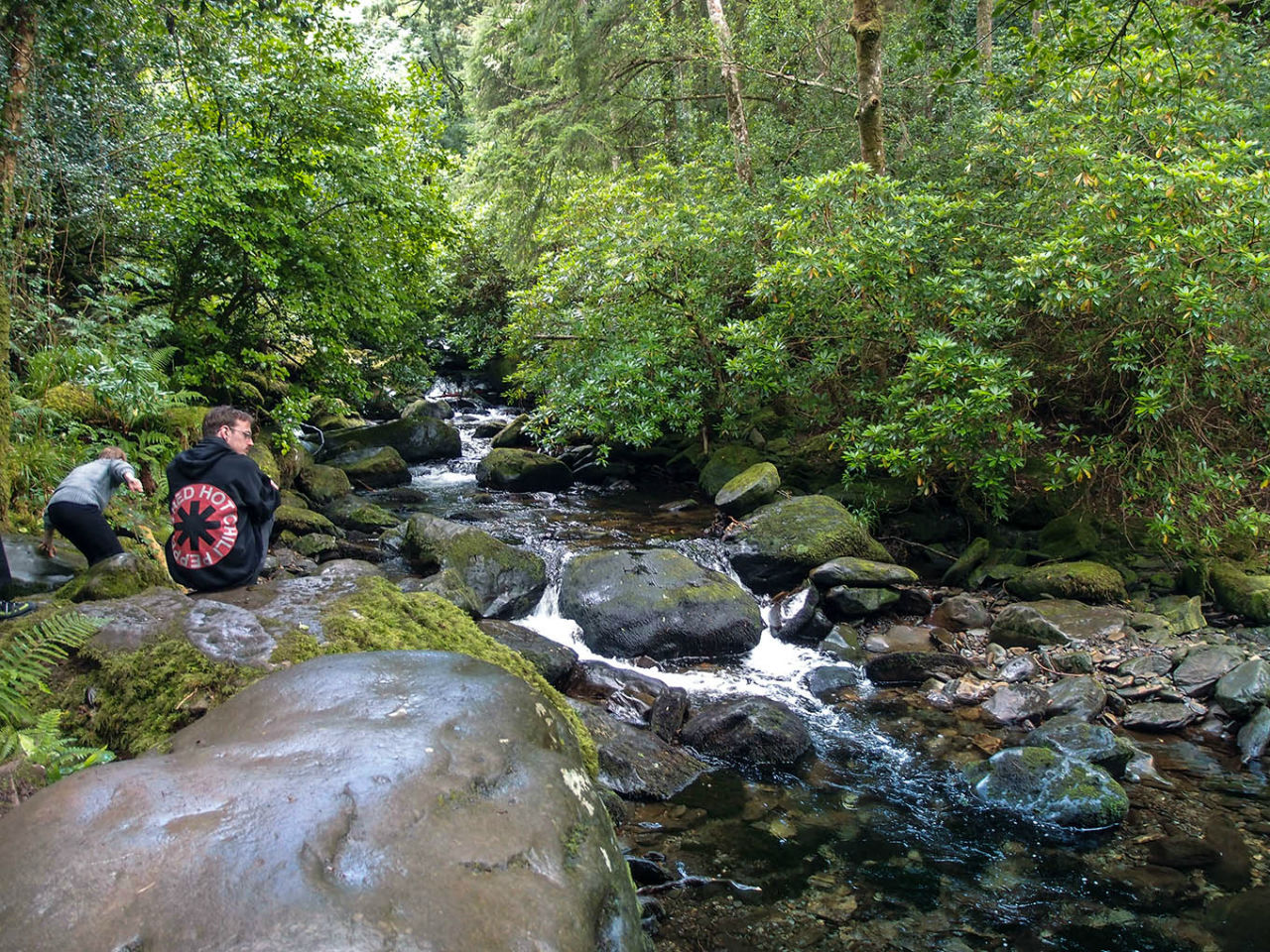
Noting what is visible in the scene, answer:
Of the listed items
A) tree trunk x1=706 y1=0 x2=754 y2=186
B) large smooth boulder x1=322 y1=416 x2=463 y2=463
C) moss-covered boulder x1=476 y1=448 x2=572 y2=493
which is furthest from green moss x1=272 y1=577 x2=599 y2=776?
large smooth boulder x1=322 y1=416 x2=463 y2=463

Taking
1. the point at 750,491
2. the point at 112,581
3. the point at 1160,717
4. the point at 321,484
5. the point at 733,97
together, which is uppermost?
the point at 733,97

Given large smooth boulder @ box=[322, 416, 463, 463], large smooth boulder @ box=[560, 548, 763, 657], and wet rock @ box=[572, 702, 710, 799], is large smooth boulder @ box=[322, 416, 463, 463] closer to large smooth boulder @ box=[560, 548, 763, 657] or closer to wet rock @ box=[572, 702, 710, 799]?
large smooth boulder @ box=[560, 548, 763, 657]

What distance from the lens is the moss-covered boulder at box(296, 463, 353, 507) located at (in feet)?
40.3

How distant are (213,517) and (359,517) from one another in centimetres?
722

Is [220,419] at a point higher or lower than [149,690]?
higher

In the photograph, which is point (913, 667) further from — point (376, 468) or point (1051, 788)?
point (376, 468)

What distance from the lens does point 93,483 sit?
6.29 m

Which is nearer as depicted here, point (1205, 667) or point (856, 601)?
point (1205, 667)

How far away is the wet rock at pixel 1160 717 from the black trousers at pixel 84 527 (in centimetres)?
813

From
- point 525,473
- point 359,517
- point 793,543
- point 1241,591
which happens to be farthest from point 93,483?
point 1241,591

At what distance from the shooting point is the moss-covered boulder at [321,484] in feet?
40.3

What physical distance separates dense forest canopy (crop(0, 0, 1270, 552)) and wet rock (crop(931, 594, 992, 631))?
149cm

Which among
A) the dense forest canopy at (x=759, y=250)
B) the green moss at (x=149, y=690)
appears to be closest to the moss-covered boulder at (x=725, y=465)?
the dense forest canopy at (x=759, y=250)

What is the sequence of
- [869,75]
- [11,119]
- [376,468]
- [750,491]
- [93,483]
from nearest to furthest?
[93,483]
[11,119]
[869,75]
[750,491]
[376,468]
